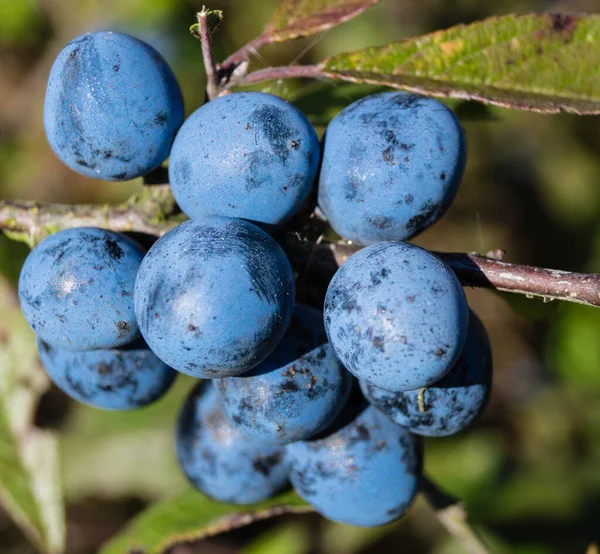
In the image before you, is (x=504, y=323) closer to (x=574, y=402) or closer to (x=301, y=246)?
(x=574, y=402)

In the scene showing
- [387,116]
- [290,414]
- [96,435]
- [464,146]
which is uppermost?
[387,116]

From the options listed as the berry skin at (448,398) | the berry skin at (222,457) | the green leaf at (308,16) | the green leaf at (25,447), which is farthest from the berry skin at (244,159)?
the green leaf at (25,447)

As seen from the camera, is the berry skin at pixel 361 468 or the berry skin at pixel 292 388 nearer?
the berry skin at pixel 292 388

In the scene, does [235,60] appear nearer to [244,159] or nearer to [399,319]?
[244,159]

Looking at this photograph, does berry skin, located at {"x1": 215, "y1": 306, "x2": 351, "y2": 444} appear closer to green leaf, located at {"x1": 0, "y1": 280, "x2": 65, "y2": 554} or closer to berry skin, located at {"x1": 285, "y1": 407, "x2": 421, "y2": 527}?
berry skin, located at {"x1": 285, "y1": 407, "x2": 421, "y2": 527}

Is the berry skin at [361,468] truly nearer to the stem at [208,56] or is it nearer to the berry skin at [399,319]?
the berry skin at [399,319]

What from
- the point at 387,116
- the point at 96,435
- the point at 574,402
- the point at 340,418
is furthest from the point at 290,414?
the point at 574,402

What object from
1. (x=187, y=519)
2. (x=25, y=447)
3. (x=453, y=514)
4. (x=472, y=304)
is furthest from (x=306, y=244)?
(x=472, y=304)
